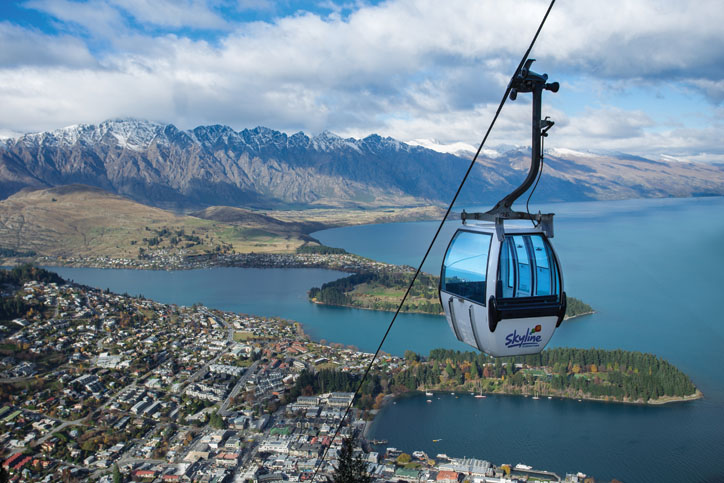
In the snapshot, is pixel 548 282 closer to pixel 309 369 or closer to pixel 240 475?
pixel 240 475

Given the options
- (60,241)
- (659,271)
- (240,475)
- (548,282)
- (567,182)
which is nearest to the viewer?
(548,282)

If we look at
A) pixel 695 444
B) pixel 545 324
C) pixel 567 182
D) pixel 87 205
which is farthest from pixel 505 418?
pixel 567 182

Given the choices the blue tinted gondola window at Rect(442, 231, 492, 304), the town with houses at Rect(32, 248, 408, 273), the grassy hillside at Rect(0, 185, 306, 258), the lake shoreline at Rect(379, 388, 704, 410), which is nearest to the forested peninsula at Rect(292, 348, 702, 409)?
the lake shoreline at Rect(379, 388, 704, 410)

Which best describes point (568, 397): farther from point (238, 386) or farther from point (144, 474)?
point (144, 474)

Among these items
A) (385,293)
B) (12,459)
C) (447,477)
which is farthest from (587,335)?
(12,459)

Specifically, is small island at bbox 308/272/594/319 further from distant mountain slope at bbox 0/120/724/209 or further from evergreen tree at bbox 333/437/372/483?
distant mountain slope at bbox 0/120/724/209
